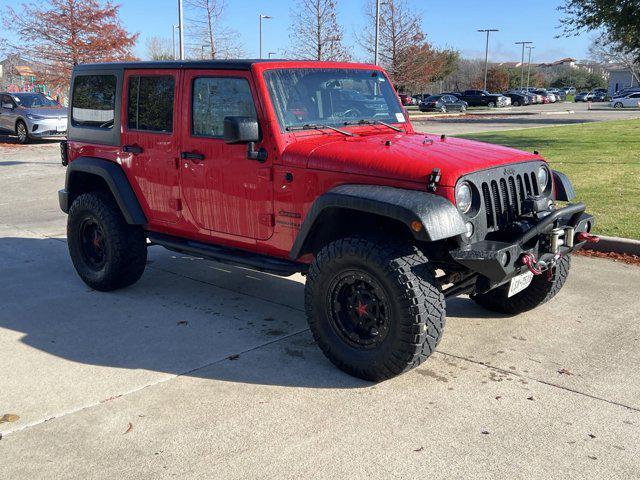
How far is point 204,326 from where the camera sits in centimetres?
514

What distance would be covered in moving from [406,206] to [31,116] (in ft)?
68.6

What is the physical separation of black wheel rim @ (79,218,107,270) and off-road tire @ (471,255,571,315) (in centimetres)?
330

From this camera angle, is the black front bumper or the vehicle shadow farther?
the vehicle shadow

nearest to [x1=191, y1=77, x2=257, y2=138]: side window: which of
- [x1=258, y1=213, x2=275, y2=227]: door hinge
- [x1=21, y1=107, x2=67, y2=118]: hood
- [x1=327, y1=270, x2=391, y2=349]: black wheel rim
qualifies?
[x1=258, y1=213, x2=275, y2=227]: door hinge

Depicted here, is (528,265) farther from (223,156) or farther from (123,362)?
(123,362)

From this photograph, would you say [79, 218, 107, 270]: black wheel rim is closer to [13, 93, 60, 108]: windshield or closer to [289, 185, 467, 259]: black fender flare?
[289, 185, 467, 259]: black fender flare

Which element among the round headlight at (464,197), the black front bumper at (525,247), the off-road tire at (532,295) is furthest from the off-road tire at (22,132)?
the black front bumper at (525,247)

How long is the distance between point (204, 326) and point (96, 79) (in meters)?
2.55

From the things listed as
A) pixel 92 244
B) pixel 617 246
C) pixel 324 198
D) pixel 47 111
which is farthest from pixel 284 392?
pixel 47 111

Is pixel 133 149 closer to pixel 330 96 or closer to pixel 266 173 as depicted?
pixel 266 173

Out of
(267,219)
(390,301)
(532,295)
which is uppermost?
(267,219)

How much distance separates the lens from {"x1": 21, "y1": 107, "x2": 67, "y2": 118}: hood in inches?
868

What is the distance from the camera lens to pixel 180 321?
17.3 feet

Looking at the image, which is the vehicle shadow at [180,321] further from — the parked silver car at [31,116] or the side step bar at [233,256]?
the parked silver car at [31,116]
